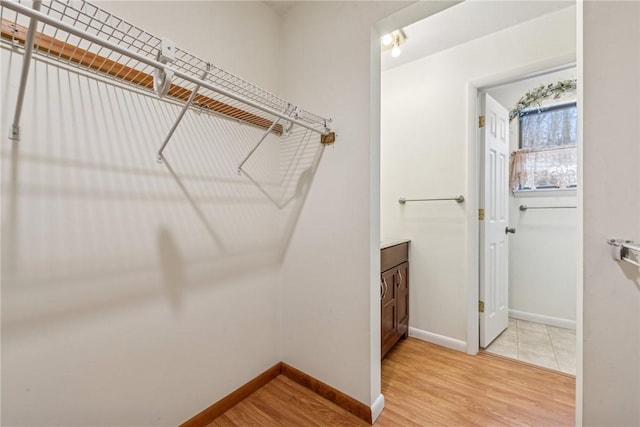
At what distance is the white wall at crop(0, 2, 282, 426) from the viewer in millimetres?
880

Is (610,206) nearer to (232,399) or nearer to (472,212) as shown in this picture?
(472,212)

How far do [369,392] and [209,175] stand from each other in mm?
1406

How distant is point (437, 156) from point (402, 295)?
1210mm

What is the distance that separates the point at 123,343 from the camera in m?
1.09

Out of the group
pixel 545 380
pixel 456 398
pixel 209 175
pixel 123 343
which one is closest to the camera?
pixel 123 343

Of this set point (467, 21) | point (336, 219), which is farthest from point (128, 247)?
point (467, 21)

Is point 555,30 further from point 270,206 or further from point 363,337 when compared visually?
point 363,337

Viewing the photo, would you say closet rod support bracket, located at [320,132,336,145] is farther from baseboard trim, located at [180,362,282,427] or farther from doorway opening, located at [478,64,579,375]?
baseboard trim, located at [180,362,282,427]

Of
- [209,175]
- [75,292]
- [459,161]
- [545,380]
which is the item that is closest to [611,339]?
[545,380]

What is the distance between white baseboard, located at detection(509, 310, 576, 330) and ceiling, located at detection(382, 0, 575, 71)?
2572 millimetres

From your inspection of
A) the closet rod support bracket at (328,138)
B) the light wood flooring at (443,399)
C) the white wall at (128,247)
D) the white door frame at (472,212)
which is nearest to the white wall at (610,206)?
the light wood flooring at (443,399)

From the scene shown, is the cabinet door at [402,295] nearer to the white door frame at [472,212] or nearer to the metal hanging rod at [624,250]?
the white door frame at [472,212]

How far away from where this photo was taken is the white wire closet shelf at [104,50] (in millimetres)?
667

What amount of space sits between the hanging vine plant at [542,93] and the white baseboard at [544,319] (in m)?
1.99
